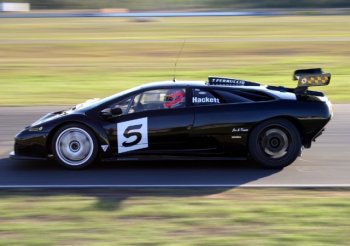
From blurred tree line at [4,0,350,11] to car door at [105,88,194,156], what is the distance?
79.8m

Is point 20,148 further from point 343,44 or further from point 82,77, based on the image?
point 343,44

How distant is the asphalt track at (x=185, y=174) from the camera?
7.81 meters

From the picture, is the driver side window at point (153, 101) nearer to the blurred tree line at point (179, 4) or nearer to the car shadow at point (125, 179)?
the car shadow at point (125, 179)

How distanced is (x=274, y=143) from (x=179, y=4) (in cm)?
9629

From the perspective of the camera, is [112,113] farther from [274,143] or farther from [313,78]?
[313,78]

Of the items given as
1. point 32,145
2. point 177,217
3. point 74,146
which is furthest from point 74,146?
point 177,217

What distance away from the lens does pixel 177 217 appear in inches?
239

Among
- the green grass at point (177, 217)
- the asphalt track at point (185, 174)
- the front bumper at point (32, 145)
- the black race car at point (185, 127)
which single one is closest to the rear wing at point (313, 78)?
the black race car at point (185, 127)

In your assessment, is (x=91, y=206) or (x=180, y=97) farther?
(x=180, y=97)

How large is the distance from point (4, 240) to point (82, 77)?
15691mm

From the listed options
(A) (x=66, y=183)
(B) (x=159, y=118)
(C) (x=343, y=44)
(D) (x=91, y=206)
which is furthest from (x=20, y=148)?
(C) (x=343, y=44)

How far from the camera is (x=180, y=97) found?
8523 mm

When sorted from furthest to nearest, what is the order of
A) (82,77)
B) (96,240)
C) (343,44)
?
(343,44) → (82,77) → (96,240)

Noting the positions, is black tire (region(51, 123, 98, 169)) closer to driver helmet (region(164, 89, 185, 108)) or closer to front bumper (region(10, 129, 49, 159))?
front bumper (region(10, 129, 49, 159))
